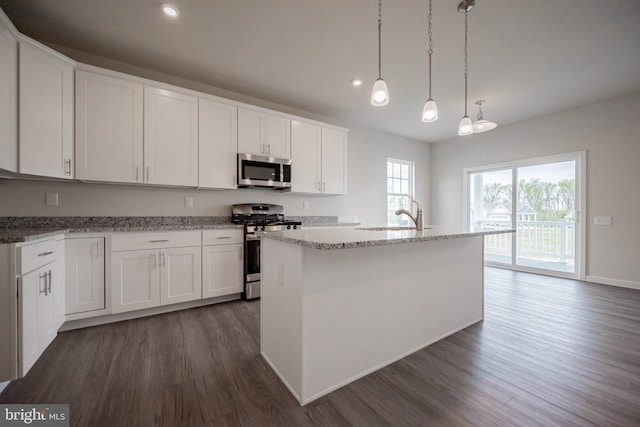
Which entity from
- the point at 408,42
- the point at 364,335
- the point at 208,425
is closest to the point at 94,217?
the point at 208,425

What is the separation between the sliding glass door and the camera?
166 inches

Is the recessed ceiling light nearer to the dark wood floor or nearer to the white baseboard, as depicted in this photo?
the dark wood floor

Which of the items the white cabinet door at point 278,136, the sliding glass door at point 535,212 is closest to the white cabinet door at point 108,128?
the white cabinet door at point 278,136

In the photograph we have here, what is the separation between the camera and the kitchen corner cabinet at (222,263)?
9.59ft

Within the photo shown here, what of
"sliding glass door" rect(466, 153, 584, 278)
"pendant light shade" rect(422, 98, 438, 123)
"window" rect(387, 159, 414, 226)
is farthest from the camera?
"window" rect(387, 159, 414, 226)

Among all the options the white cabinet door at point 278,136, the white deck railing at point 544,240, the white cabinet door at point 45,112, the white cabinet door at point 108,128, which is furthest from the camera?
the white deck railing at point 544,240

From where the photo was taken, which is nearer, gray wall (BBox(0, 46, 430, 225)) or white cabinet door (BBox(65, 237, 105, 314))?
white cabinet door (BBox(65, 237, 105, 314))

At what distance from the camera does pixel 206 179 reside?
3.12 meters

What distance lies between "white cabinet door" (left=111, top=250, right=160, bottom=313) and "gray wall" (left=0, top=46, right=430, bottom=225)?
676mm

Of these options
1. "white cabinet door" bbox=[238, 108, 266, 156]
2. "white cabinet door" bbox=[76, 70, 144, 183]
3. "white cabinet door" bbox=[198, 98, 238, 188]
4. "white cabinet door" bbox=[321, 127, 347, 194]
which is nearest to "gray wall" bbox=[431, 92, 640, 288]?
"white cabinet door" bbox=[321, 127, 347, 194]

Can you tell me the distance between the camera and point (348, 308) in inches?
62.9

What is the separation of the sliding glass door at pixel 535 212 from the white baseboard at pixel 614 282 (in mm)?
141

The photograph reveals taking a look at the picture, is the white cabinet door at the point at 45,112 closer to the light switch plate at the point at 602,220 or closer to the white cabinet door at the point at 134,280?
the white cabinet door at the point at 134,280

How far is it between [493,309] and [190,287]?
3.31m
